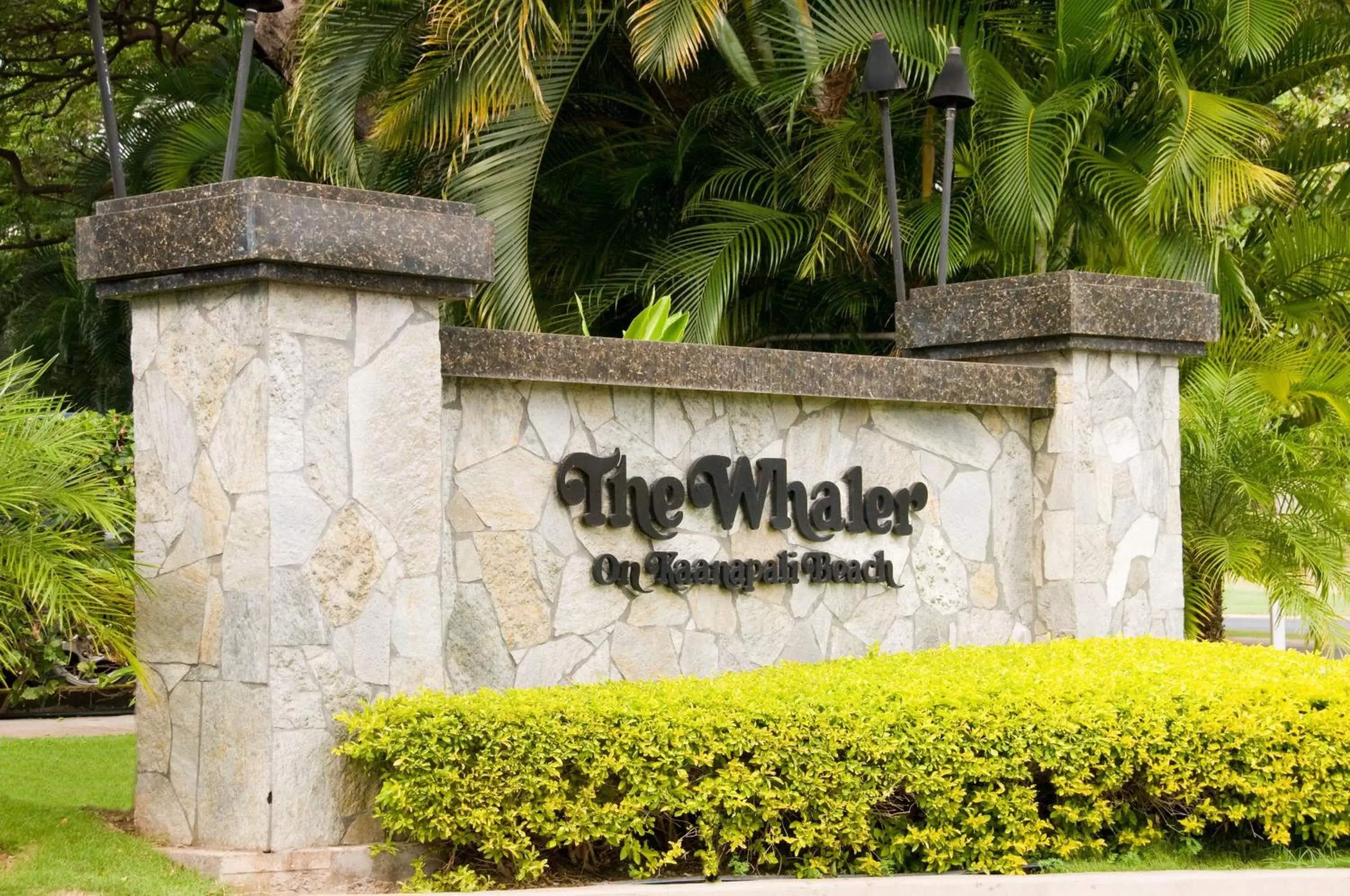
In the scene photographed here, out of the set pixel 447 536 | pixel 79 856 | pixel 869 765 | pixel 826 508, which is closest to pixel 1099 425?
pixel 826 508

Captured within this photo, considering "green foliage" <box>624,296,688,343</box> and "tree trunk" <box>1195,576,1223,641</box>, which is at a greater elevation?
"green foliage" <box>624,296,688,343</box>

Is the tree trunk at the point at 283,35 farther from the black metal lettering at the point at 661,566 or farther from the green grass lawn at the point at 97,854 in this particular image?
the black metal lettering at the point at 661,566

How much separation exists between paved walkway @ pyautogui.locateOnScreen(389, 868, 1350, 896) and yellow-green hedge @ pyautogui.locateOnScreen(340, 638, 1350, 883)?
136 millimetres

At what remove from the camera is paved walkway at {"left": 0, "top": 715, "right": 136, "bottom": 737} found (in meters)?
11.2

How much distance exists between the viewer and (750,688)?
22.2 feet

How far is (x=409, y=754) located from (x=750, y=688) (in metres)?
1.54

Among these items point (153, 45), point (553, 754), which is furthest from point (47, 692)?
point (153, 45)

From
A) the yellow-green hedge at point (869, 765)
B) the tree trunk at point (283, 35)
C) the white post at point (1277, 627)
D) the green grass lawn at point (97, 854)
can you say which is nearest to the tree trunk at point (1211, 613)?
the white post at point (1277, 627)

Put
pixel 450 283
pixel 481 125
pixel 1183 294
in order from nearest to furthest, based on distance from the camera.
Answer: pixel 450 283 < pixel 1183 294 < pixel 481 125

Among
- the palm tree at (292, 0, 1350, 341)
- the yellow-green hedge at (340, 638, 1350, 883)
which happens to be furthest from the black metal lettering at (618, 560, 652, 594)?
the palm tree at (292, 0, 1350, 341)

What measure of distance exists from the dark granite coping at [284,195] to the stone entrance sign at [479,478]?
0.5 inches

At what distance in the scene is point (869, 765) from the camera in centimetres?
648

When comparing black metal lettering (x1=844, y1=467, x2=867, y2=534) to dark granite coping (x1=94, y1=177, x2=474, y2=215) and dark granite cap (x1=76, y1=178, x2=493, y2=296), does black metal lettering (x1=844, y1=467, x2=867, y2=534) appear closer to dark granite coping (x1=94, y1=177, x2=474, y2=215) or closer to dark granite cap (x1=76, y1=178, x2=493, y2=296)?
dark granite cap (x1=76, y1=178, x2=493, y2=296)

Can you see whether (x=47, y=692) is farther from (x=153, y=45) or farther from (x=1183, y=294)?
(x=153, y=45)
